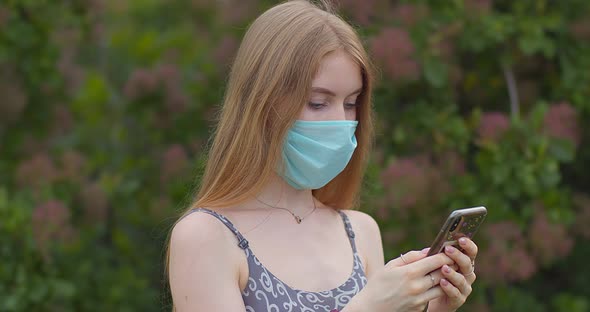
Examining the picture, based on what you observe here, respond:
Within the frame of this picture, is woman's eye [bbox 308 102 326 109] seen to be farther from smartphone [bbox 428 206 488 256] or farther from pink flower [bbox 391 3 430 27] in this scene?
pink flower [bbox 391 3 430 27]

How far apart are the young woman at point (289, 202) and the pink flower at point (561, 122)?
182 centimetres

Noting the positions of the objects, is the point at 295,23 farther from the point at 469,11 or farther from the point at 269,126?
the point at 469,11

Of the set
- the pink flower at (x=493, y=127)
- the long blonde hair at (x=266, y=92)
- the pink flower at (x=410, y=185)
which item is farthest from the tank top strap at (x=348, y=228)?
the pink flower at (x=493, y=127)

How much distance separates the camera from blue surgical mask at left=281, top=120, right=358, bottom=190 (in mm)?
2100

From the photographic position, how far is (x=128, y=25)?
5496 millimetres

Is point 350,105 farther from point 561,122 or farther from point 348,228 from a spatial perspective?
point 561,122

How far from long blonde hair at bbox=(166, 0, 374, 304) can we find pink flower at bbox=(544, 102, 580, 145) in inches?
74.6

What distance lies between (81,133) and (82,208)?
54 cm

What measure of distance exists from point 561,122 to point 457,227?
2.21 m

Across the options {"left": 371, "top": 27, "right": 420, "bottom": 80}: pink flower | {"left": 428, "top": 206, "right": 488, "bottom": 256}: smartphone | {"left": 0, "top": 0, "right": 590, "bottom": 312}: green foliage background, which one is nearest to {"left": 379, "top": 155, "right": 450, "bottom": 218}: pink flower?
{"left": 0, "top": 0, "right": 590, "bottom": 312}: green foliage background

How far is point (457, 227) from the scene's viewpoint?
1.89 m

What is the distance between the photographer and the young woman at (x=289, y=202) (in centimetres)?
195

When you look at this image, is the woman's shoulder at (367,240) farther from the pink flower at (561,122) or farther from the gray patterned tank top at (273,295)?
the pink flower at (561,122)

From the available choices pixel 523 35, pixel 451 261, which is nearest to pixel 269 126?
pixel 451 261
